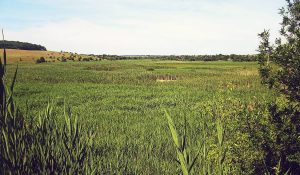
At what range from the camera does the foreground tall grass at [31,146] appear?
2549 millimetres

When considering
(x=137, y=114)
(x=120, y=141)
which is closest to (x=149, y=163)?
(x=120, y=141)

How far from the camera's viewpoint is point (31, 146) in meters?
2.94

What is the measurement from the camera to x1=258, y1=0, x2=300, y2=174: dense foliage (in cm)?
500

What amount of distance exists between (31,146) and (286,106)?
3.86m

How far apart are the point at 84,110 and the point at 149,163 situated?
30.7 ft

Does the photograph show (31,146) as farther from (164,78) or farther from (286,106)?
(164,78)

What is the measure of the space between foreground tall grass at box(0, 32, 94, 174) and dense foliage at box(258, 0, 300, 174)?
124 inches

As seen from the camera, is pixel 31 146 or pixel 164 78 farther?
pixel 164 78

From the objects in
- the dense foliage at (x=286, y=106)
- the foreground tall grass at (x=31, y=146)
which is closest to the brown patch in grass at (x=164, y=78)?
the dense foliage at (x=286, y=106)

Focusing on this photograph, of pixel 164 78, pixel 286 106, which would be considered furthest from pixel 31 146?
pixel 164 78

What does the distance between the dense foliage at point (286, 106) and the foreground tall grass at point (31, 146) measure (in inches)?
124

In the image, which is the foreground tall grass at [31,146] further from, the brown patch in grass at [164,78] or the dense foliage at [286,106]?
the brown patch in grass at [164,78]

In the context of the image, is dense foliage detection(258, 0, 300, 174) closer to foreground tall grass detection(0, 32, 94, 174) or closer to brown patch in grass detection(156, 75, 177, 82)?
foreground tall grass detection(0, 32, 94, 174)

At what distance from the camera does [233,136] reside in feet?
18.0
